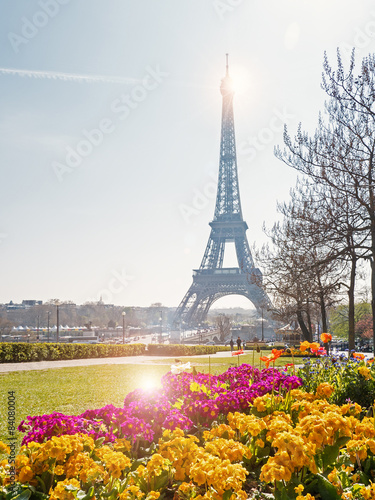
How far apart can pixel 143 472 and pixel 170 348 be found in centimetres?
2769

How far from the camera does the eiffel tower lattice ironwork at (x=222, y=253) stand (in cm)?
5509

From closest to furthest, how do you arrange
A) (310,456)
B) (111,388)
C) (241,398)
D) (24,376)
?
(310,456) → (241,398) → (111,388) → (24,376)

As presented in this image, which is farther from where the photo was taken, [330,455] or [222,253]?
[222,253]

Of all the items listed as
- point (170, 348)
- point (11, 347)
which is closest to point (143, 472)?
point (11, 347)

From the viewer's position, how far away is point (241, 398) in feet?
18.0

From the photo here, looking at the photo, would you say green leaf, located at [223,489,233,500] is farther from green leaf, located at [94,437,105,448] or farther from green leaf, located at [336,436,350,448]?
green leaf, located at [94,437,105,448]

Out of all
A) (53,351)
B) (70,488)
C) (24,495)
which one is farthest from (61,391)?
(53,351)

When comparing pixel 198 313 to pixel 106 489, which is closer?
pixel 106 489

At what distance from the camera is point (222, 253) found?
5997 cm

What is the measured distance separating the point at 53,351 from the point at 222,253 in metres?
39.8

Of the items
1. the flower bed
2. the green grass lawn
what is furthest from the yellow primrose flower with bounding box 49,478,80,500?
the green grass lawn

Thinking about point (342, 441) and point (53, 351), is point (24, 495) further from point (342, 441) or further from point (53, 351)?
point (53, 351)

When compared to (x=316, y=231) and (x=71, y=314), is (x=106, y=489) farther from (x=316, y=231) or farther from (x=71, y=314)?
(x=71, y=314)

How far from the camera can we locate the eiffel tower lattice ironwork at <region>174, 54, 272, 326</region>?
55.1m
